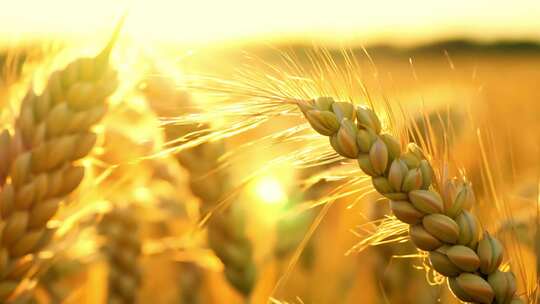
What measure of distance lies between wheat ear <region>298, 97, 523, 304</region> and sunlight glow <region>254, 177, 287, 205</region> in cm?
70

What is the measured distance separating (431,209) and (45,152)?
47 centimetres

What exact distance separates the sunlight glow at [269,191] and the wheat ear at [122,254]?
242 millimetres

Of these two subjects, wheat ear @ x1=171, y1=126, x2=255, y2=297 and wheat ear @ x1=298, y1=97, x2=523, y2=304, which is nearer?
wheat ear @ x1=298, y1=97, x2=523, y2=304

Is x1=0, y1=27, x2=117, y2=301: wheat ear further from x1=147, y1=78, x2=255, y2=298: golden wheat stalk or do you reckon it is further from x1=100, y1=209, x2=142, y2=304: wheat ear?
x1=100, y1=209, x2=142, y2=304: wheat ear

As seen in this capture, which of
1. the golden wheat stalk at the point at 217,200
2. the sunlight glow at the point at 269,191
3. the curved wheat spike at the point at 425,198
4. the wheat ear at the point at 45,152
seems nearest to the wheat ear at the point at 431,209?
the curved wheat spike at the point at 425,198

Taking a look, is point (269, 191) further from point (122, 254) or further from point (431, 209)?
point (431, 209)

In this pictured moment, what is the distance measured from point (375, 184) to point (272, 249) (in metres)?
0.91

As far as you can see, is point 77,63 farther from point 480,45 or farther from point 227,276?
point 480,45

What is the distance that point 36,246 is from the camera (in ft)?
3.36

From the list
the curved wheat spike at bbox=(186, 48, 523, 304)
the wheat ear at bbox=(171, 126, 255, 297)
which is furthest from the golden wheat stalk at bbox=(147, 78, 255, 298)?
the curved wheat spike at bbox=(186, 48, 523, 304)

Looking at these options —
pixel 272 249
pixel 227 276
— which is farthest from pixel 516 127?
pixel 227 276

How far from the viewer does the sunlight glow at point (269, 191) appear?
60.4 inches

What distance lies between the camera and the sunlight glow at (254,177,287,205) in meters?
1.53

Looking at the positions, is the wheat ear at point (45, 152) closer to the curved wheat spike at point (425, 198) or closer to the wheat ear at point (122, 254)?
the curved wheat spike at point (425, 198)
